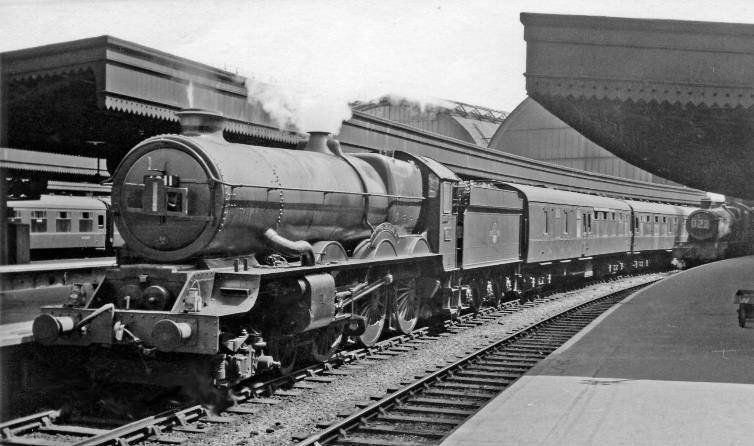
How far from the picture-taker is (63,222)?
22.0 m

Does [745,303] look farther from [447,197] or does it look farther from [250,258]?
[250,258]

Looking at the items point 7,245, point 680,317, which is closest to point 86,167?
point 7,245

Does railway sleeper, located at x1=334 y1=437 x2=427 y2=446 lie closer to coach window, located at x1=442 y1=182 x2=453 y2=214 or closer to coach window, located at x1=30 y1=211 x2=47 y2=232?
coach window, located at x1=442 y1=182 x2=453 y2=214

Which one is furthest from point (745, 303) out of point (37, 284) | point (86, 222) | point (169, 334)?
point (86, 222)

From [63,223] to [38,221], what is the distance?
0.99 m

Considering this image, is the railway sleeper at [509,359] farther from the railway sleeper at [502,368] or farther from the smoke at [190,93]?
the smoke at [190,93]

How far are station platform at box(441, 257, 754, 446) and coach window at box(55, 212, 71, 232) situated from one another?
54.1 ft

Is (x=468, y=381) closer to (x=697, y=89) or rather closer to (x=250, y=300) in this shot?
(x=250, y=300)

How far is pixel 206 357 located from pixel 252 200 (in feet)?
6.03

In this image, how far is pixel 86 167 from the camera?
64.7 feet

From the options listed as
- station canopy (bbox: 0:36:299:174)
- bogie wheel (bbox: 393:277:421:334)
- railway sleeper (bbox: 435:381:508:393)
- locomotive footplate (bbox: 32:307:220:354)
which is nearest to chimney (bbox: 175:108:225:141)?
station canopy (bbox: 0:36:299:174)

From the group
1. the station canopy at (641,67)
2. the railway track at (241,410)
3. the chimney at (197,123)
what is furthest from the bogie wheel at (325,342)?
the station canopy at (641,67)

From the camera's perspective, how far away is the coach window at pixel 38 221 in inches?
821

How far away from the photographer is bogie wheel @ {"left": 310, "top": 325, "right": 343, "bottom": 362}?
356 inches
